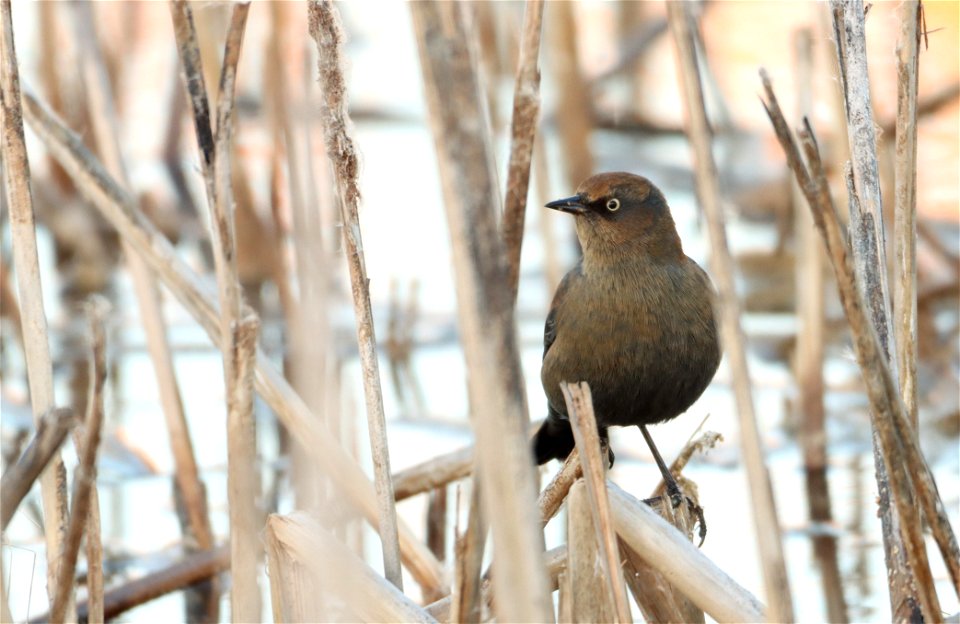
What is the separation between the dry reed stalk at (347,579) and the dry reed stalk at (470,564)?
0.72 ft

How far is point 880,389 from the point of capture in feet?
7.42

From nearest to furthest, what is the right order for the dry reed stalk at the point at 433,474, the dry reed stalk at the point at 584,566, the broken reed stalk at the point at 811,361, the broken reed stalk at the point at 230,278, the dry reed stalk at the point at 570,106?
1. the broken reed stalk at the point at 230,278
2. the dry reed stalk at the point at 584,566
3. the dry reed stalk at the point at 433,474
4. the broken reed stalk at the point at 811,361
5. the dry reed stalk at the point at 570,106

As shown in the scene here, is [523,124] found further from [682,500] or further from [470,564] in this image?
[470,564]

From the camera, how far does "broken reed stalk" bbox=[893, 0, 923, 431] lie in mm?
2621

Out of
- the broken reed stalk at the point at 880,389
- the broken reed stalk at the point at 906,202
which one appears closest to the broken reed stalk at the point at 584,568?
the broken reed stalk at the point at 880,389

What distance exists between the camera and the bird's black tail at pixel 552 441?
4.03 m

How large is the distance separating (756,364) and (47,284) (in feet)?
12.5

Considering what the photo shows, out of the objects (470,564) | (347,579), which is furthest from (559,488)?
(470,564)

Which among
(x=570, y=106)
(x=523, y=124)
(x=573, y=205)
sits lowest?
(x=573, y=205)

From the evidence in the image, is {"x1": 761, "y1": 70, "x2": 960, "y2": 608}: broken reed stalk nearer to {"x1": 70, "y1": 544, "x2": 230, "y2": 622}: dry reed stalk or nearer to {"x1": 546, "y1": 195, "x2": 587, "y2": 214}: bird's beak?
{"x1": 546, "y1": 195, "x2": 587, "y2": 214}: bird's beak

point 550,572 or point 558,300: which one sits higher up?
point 558,300

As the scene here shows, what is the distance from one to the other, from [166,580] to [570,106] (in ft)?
13.2

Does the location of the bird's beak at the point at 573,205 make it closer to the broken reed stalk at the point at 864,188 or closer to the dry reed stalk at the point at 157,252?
the dry reed stalk at the point at 157,252

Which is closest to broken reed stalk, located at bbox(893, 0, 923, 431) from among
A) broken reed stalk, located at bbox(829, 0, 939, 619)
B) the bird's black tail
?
broken reed stalk, located at bbox(829, 0, 939, 619)
